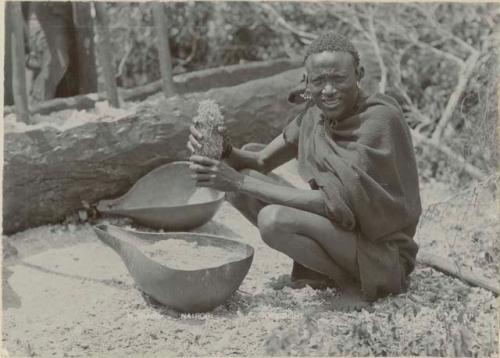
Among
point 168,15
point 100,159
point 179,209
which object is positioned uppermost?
point 168,15

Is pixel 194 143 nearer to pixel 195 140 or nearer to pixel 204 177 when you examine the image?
pixel 195 140

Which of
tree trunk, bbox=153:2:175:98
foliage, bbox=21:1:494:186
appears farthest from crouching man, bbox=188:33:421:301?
tree trunk, bbox=153:2:175:98

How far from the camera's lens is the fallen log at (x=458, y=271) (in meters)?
3.41

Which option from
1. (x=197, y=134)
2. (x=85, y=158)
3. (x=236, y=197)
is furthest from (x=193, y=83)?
(x=197, y=134)

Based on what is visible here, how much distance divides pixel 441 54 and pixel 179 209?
304cm

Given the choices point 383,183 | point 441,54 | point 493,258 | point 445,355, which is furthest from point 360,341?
point 441,54

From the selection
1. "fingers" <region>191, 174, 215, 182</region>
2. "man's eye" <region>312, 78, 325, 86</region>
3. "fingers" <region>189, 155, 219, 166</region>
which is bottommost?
"fingers" <region>191, 174, 215, 182</region>

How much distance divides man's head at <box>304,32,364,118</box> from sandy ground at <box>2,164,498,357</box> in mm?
951

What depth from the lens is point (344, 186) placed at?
2977 mm

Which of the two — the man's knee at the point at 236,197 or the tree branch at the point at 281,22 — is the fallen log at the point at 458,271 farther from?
the tree branch at the point at 281,22

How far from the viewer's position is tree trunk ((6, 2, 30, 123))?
4.39 m

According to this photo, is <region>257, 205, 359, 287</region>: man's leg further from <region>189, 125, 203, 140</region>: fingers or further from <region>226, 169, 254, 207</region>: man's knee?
<region>189, 125, 203, 140</region>: fingers

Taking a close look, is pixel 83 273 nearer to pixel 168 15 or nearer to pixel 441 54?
pixel 441 54

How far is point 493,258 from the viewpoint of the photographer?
3.83 meters
